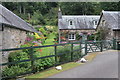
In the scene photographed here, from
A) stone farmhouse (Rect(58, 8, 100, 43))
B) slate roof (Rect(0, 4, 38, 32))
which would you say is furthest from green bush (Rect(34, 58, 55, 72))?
stone farmhouse (Rect(58, 8, 100, 43))

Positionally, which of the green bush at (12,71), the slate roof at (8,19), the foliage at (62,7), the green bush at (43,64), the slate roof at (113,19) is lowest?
the green bush at (12,71)

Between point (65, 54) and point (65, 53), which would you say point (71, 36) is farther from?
point (65, 53)

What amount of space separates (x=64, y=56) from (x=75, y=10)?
41655 mm

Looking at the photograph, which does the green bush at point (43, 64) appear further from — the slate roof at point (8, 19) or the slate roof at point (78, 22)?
the slate roof at point (78, 22)

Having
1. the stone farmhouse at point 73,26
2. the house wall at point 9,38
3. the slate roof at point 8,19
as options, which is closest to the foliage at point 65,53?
the house wall at point 9,38

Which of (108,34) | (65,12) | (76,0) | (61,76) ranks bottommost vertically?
(61,76)

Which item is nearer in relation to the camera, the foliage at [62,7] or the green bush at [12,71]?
the green bush at [12,71]

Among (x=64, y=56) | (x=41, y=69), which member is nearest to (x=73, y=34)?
(x=64, y=56)

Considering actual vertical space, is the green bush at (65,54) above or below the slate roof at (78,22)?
below

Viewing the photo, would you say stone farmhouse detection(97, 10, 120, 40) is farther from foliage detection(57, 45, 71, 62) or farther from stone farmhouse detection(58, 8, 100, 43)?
foliage detection(57, 45, 71, 62)

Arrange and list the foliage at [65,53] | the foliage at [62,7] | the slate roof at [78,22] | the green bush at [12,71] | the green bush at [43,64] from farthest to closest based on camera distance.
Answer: the foliage at [62,7] < the slate roof at [78,22] < the foliage at [65,53] < the green bush at [43,64] < the green bush at [12,71]

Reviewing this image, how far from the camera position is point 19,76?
4.61m

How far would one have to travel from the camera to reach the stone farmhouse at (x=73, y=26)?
80.7 feet

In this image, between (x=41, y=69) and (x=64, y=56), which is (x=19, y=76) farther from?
(x=64, y=56)
